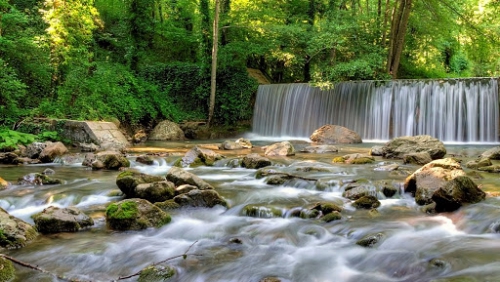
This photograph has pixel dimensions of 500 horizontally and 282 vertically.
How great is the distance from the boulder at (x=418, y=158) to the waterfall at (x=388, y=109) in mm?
6611

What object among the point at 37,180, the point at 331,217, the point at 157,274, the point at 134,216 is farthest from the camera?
the point at 37,180

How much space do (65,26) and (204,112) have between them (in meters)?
7.64

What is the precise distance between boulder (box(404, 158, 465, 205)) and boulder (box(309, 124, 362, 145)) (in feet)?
30.0

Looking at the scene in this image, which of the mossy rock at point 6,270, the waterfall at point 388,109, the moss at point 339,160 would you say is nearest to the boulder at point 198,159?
the moss at point 339,160

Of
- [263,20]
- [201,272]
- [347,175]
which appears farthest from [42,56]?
[201,272]

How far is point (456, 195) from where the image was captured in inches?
227

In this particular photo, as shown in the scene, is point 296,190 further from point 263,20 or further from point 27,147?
point 263,20

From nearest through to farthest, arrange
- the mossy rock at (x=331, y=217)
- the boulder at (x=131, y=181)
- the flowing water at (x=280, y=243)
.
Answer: the flowing water at (x=280, y=243) → the mossy rock at (x=331, y=217) → the boulder at (x=131, y=181)

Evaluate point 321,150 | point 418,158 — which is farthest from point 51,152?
point 418,158

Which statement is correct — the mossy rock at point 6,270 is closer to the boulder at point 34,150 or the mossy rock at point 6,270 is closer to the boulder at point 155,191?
the boulder at point 155,191

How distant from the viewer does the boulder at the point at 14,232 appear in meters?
4.75

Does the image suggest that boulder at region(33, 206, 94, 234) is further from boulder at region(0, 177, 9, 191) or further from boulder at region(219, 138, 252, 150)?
boulder at region(219, 138, 252, 150)

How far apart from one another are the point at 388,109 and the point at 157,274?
14.7 metres

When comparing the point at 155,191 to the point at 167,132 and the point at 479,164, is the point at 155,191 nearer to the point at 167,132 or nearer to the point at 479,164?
the point at 479,164
